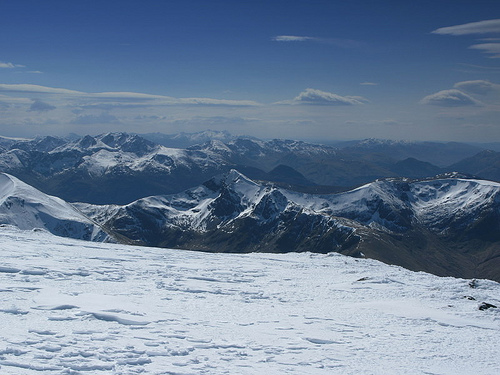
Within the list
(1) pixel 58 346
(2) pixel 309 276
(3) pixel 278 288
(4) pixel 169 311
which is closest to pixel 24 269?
(4) pixel 169 311

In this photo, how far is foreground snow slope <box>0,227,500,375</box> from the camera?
56.2 ft

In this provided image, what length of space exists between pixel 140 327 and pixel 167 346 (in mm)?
3232

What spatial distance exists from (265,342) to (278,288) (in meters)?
15.9

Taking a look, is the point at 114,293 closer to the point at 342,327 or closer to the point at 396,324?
the point at 342,327

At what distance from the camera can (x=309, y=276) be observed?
1729 inches

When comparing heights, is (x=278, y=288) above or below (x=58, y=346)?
below

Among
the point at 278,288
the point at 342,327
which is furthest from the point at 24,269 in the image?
the point at 342,327

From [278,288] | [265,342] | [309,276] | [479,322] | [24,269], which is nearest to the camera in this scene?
[265,342]

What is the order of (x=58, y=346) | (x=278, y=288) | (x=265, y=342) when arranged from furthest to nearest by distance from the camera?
1. (x=278, y=288)
2. (x=265, y=342)
3. (x=58, y=346)

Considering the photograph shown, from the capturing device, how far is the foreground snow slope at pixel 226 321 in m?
17.1

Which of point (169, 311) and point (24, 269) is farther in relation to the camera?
point (24, 269)

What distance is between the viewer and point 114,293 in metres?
28.0

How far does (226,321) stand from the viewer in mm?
24000

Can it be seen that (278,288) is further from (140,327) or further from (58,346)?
(58,346)
